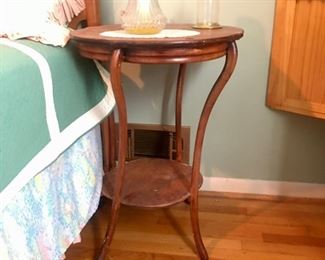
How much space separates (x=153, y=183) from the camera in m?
1.28

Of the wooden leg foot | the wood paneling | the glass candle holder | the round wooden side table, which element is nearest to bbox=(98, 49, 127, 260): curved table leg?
the round wooden side table

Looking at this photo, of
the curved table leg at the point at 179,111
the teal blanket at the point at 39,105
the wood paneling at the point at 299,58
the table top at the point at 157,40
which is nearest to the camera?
the teal blanket at the point at 39,105

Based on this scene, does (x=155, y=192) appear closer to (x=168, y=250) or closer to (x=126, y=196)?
(x=126, y=196)

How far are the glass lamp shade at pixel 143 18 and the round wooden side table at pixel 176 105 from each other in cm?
10

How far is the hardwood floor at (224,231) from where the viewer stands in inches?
49.9

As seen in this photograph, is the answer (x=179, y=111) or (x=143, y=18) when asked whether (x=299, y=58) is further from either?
(x=143, y=18)

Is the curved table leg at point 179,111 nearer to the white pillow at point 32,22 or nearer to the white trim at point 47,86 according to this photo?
the white pillow at point 32,22

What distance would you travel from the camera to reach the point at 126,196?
121 centimetres

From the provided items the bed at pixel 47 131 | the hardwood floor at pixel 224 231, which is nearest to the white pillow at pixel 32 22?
the bed at pixel 47 131

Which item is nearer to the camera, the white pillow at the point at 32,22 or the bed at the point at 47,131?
the bed at the point at 47,131

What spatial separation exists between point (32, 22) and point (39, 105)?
331 millimetres

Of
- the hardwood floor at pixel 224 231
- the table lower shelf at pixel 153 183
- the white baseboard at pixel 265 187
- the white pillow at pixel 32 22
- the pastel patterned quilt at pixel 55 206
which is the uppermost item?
the white pillow at pixel 32 22

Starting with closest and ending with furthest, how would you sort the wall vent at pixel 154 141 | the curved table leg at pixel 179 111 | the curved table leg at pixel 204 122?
the curved table leg at pixel 204 122, the curved table leg at pixel 179 111, the wall vent at pixel 154 141

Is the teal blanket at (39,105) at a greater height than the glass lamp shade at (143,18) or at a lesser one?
lesser
